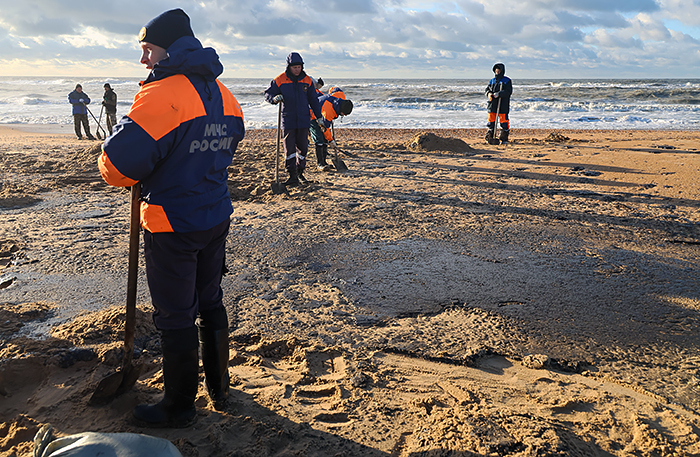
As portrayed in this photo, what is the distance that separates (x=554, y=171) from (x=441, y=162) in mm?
2153

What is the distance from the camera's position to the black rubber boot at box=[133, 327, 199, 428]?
2076 millimetres

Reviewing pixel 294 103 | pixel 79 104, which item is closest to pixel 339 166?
pixel 294 103

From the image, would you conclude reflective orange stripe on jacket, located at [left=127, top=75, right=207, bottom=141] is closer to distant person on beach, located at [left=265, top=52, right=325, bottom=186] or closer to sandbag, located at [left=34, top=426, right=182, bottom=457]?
sandbag, located at [left=34, top=426, right=182, bottom=457]

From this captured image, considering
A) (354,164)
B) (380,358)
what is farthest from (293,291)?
(354,164)

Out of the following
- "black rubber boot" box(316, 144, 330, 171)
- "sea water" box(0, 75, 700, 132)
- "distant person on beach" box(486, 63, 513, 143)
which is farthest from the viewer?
"sea water" box(0, 75, 700, 132)

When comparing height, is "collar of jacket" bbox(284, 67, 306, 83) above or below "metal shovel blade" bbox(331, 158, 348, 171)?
above

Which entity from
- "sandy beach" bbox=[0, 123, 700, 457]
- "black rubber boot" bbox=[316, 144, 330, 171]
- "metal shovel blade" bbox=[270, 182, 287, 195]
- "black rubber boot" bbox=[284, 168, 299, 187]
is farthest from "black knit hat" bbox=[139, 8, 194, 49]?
"black rubber boot" bbox=[316, 144, 330, 171]

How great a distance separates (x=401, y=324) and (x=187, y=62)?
6.91 feet

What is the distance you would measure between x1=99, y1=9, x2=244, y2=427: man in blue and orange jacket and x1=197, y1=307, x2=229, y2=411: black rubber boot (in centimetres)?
11

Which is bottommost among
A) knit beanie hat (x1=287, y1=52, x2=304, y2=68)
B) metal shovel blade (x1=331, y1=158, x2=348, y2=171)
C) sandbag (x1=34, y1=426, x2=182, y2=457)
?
sandbag (x1=34, y1=426, x2=182, y2=457)

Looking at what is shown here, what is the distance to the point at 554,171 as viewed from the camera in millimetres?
8383

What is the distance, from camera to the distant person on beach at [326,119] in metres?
8.63

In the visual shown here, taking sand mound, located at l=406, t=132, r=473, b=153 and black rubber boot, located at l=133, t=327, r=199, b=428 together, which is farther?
sand mound, located at l=406, t=132, r=473, b=153

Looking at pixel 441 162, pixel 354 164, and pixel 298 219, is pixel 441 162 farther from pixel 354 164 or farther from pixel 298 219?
pixel 298 219
